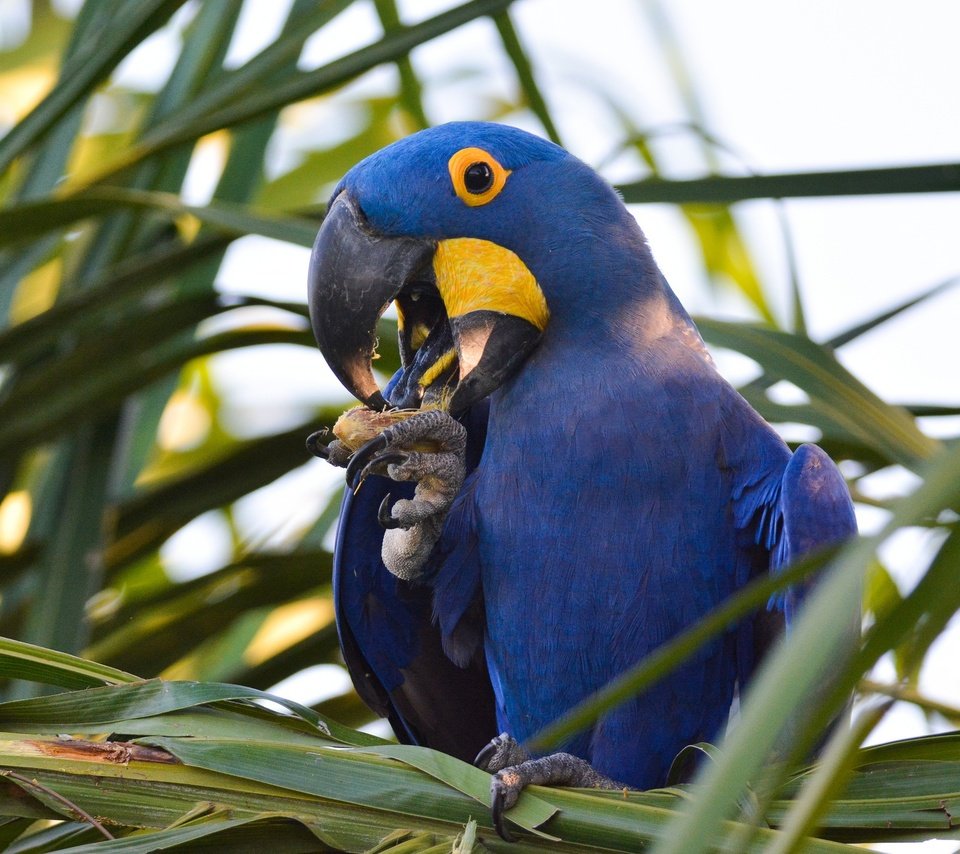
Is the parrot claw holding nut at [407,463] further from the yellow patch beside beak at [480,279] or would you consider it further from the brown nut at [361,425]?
the yellow patch beside beak at [480,279]

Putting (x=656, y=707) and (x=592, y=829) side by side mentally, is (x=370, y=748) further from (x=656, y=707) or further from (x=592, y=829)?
(x=656, y=707)

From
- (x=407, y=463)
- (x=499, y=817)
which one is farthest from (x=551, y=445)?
(x=499, y=817)

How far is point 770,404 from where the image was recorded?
5.65 ft

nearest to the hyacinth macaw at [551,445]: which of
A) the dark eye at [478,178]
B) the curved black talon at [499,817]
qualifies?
the dark eye at [478,178]

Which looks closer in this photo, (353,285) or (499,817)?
(499,817)

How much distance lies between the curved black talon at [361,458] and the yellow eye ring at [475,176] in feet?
1.25

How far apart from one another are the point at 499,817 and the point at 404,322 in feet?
2.94

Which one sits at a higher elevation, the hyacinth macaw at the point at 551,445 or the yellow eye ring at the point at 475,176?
the yellow eye ring at the point at 475,176

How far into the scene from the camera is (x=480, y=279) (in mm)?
1776

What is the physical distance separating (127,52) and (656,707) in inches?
46.9

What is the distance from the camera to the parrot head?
1.72 metres

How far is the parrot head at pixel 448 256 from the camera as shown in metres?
1.72

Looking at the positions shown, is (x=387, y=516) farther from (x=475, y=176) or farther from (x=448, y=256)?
(x=475, y=176)

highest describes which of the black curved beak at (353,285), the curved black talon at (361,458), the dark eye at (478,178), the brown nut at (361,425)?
the dark eye at (478,178)
